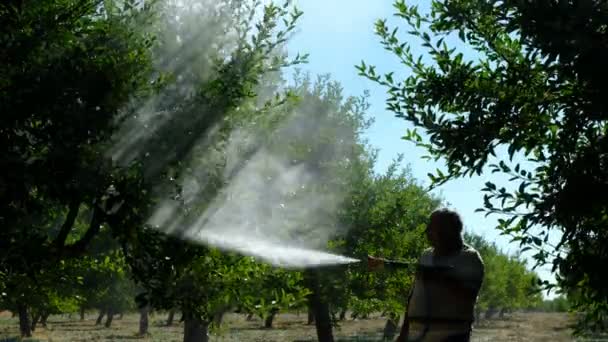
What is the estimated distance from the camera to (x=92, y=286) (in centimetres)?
5944

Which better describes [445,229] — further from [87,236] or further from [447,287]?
[87,236]

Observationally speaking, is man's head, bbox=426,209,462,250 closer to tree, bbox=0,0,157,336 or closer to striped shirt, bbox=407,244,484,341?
striped shirt, bbox=407,244,484,341

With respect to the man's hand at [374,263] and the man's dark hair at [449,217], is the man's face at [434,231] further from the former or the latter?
the man's hand at [374,263]

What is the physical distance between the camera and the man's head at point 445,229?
6.46 meters

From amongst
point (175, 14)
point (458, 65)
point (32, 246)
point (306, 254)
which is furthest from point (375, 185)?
point (32, 246)

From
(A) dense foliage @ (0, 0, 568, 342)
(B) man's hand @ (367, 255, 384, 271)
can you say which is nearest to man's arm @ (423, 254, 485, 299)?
(B) man's hand @ (367, 255, 384, 271)

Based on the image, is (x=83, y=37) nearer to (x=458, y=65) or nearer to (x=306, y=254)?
(x=458, y=65)

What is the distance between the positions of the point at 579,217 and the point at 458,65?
3234 millimetres

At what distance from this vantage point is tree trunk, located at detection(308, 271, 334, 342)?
100ft

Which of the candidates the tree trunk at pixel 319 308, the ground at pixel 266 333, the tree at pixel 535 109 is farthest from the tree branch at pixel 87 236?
the ground at pixel 266 333

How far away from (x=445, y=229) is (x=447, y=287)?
541mm

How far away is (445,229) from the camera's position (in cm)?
648

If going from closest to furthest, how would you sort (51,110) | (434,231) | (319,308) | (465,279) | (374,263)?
(465,279) < (434,231) < (374,263) < (51,110) < (319,308)

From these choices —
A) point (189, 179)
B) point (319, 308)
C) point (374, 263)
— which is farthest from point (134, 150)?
point (319, 308)
